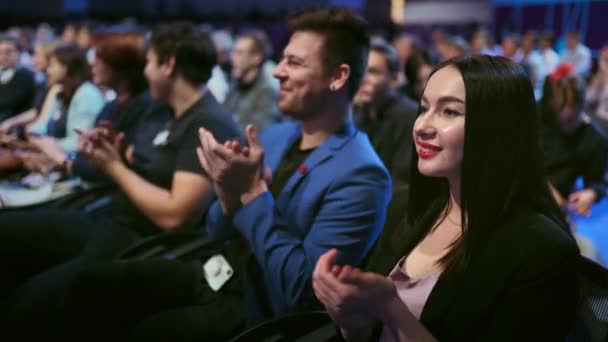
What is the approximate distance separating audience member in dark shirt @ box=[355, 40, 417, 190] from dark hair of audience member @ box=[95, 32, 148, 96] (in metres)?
1.10

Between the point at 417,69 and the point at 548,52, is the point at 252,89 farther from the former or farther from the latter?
the point at 548,52

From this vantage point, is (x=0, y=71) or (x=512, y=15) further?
(x=512, y=15)

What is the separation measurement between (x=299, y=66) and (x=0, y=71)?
4.62m

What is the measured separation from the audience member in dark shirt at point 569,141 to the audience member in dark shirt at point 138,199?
63.4 inches

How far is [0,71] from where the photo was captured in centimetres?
539

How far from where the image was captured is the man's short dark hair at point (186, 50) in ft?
7.37

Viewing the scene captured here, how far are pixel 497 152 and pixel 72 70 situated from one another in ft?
10.5

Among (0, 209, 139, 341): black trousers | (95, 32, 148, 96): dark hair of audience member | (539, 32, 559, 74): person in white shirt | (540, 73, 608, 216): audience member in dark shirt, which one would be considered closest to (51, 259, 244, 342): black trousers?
(0, 209, 139, 341): black trousers

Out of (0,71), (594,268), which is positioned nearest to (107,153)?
(594,268)

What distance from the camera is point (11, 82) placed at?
5328mm

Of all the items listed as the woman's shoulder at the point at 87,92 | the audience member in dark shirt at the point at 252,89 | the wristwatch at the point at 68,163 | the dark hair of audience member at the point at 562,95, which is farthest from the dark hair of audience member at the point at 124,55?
the dark hair of audience member at the point at 562,95

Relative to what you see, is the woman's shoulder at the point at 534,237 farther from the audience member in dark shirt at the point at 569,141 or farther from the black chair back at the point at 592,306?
the audience member in dark shirt at the point at 569,141

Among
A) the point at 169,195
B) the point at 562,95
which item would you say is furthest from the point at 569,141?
the point at 169,195

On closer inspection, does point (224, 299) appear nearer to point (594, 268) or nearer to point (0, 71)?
point (594, 268)
